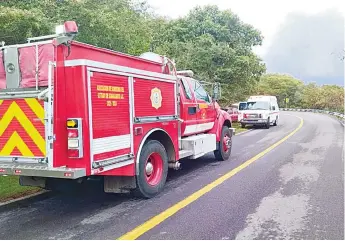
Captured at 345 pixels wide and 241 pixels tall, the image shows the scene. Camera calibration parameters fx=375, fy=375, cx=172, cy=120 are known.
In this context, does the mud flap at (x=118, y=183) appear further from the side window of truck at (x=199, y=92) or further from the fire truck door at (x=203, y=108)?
the side window of truck at (x=199, y=92)

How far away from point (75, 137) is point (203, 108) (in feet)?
15.6

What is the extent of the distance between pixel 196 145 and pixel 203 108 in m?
1.28

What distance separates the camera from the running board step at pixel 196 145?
802 centimetres

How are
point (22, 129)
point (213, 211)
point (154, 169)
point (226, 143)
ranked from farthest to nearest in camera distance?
point (226, 143), point (154, 169), point (213, 211), point (22, 129)

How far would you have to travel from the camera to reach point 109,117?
5.39 metres

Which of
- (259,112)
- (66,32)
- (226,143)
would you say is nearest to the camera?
(66,32)

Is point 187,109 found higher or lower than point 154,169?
higher

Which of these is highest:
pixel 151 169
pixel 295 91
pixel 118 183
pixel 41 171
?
pixel 295 91

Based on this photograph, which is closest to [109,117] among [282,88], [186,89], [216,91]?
[186,89]

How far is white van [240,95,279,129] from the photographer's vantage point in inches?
954

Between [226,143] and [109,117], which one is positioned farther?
[226,143]

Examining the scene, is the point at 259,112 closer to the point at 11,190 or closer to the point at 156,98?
the point at 156,98

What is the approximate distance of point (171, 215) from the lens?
541 cm

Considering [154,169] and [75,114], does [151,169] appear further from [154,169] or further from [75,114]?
[75,114]
